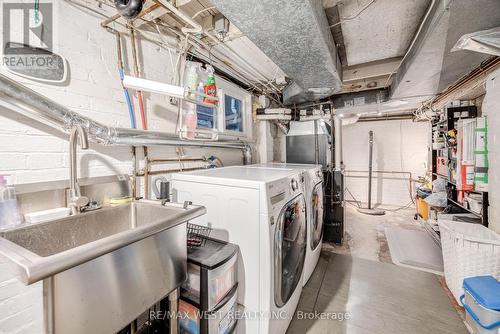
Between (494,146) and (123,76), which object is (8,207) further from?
(494,146)

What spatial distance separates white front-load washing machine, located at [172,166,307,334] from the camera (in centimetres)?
122

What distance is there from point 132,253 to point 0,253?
0.36m

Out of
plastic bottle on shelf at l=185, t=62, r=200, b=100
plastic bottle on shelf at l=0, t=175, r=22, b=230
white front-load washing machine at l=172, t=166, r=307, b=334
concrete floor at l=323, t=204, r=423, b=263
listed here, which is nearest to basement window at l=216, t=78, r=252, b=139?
plastic bottle on shelf at l=185, t=62, r=200, b=100

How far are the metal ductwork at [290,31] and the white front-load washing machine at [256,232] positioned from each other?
101 cm

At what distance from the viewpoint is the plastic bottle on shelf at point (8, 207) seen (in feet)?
Answer: 2.96

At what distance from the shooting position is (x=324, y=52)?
5.32ft

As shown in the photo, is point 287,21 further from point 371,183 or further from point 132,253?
point 371,183

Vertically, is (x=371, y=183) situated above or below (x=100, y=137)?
below

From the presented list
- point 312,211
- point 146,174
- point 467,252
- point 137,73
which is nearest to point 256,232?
point 146,174

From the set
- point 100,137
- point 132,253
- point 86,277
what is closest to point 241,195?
point 132,253

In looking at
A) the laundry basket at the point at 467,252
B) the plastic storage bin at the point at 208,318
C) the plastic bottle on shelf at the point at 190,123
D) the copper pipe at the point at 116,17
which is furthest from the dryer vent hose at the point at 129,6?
the laundry basket at the point at 467,252

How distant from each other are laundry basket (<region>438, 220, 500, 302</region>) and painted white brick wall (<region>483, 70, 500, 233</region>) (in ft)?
0.53

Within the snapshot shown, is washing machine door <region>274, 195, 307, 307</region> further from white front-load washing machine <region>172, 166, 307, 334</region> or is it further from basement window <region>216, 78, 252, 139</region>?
basement window <region>216, 78, 252, 139</region>

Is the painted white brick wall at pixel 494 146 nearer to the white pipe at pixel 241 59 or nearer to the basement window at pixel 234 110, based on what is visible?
the white pipe at pixel 241 59
